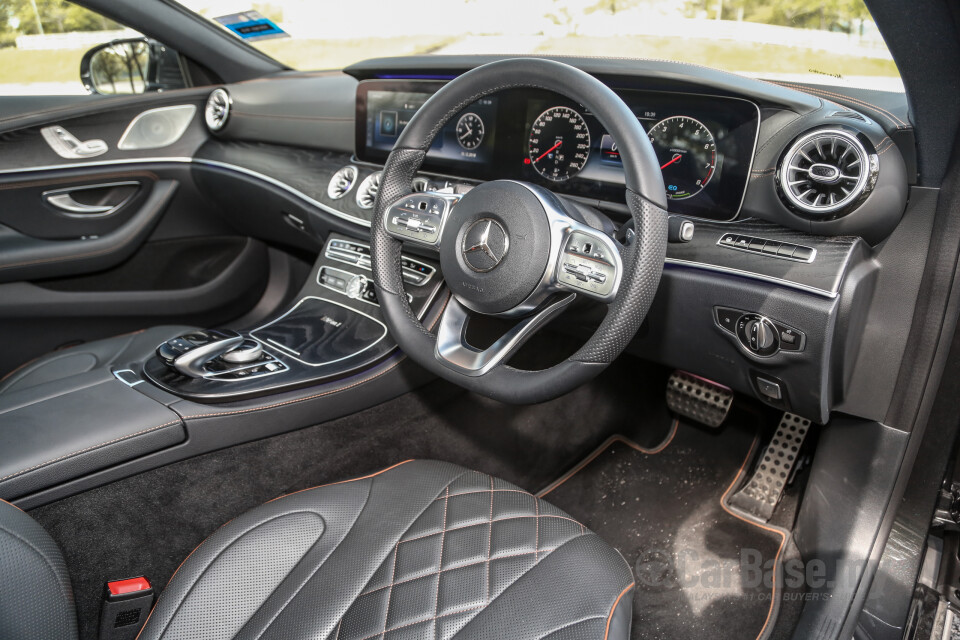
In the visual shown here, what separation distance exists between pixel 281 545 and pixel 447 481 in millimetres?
297

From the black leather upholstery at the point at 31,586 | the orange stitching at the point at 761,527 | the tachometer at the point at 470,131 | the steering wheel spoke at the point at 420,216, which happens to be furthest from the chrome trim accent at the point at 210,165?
the orange stitching at the point at 761,527

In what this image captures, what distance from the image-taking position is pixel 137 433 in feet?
4.50

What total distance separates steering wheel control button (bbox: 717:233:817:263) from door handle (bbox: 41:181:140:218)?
6.30 ft

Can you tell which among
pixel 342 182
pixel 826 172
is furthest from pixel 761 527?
pixel 342 182

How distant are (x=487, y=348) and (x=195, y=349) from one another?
2.39 ft

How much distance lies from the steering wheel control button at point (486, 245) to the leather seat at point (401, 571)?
40 cm

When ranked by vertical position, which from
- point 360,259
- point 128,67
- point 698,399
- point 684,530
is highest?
point 128,67

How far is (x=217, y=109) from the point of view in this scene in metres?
2.37

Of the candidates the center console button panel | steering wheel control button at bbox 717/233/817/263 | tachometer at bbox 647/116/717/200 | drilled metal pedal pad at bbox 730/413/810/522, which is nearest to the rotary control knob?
the center console button panel

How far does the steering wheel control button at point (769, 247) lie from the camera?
4.12ft

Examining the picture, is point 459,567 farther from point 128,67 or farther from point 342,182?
point 128,67

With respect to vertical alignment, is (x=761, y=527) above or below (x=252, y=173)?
below

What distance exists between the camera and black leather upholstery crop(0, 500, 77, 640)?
82cm

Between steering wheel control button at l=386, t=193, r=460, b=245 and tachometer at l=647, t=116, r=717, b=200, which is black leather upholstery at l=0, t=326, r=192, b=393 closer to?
steering wheel control button at l=386, t=193, r=460, b=245
